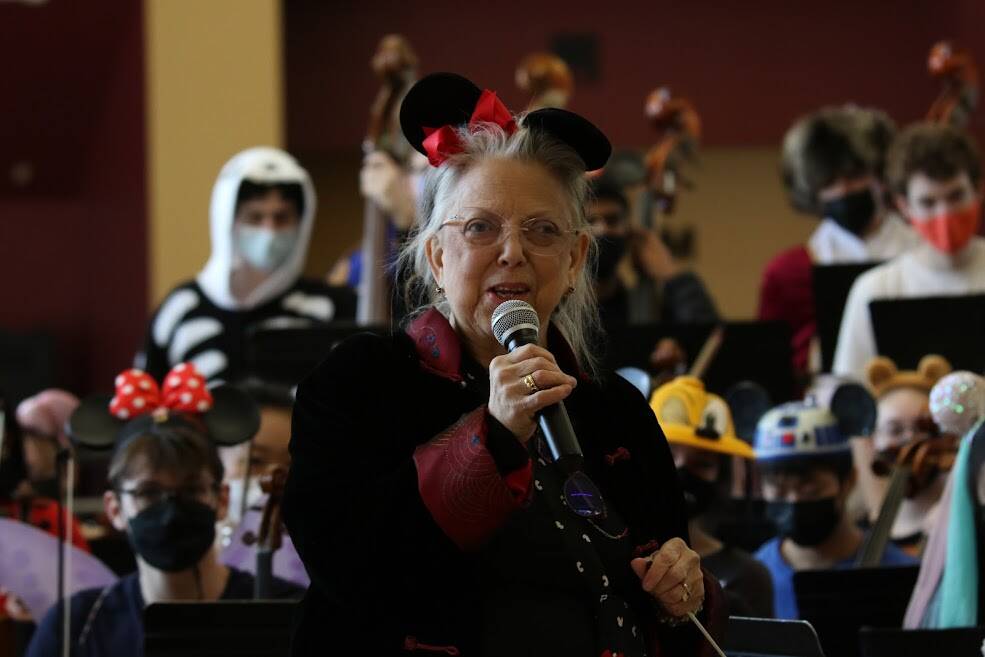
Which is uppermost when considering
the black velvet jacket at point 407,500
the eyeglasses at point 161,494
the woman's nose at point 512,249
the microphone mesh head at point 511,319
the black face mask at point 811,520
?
the woman's nose at point 512,249

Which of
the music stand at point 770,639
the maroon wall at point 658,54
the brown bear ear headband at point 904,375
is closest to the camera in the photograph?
the music stand at point 770,639

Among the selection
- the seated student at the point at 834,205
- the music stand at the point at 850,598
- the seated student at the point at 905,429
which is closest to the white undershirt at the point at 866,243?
the seated student at the point at 834,205

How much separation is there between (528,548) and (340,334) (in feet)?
7.63

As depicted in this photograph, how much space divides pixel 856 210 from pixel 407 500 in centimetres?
400

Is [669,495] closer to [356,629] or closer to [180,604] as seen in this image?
[356,629]

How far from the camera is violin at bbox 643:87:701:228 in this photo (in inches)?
214

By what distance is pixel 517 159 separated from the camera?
2.11 meters

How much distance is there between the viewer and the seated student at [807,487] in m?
3.84

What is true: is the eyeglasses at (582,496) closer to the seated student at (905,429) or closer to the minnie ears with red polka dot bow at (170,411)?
the minnie ears with red polka dot bow at (170,411)

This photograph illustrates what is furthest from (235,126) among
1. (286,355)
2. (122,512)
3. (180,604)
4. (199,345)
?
(180,604)

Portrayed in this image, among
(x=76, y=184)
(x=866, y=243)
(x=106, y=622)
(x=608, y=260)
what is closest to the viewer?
(x=106, y=622)

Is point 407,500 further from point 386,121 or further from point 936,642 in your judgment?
point 386,121

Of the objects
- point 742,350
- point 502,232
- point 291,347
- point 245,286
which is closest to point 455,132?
point 502,232

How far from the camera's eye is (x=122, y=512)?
337 centimetres
